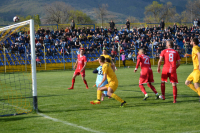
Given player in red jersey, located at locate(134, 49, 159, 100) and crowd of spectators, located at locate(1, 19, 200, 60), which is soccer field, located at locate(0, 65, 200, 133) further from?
crowd of spectators, located at locate(1, 19, 200, 60)

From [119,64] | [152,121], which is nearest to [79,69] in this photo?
[152,121]

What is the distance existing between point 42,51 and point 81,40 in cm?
580

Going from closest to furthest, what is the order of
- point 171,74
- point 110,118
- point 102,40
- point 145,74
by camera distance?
1. point 110,118
2. point 171,74
3. point 145,74
4. point 102,40

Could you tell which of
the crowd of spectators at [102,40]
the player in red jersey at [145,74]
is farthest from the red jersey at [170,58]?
the crowd of spectators at [102,40]

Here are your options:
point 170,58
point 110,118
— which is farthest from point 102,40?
point 110,118

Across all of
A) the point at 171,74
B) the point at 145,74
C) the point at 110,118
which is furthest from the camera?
the point at 145,74

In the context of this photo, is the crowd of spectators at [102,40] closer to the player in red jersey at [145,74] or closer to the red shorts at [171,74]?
the player in red jersey at [145,74]

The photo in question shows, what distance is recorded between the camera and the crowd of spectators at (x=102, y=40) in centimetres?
2919

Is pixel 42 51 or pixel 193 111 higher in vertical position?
pixel 42 51

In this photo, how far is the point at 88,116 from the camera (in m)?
6.66

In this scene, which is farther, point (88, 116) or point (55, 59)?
point (55, 59)

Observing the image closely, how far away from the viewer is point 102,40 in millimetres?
33344

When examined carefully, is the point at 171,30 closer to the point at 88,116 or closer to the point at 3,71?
the point at 3,71

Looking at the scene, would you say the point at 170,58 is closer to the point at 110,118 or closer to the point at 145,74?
the point at 145,74
